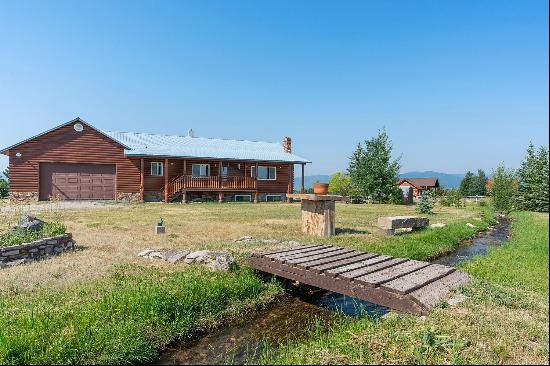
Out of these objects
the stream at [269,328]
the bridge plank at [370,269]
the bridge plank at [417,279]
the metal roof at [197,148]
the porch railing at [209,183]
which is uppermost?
the metal roof at [197,148]

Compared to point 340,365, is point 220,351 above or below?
below

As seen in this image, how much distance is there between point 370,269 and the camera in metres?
6.24

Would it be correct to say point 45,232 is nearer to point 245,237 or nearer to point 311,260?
point 245,237

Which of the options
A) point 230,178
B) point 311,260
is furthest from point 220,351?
point 230,178

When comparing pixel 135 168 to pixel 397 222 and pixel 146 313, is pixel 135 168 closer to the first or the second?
pixel 397 222

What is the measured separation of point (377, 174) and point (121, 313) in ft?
96.1

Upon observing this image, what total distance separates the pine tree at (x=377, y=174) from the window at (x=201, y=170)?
1342 centimetres

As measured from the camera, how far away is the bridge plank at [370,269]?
5809 mm

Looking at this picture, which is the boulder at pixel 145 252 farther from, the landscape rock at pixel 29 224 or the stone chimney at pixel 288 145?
the stone chimney at pixel 288 145

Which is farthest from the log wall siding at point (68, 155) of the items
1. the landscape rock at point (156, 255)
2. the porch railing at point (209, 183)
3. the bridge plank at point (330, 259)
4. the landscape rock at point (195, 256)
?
the bridge plank at point (330, 259)

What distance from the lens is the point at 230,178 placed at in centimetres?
2864

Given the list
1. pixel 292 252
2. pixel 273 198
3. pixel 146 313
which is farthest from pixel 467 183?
pixel 146 313

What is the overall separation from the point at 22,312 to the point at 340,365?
14.7 feet

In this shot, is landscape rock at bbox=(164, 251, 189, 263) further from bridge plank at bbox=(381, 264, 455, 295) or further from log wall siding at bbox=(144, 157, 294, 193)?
log wall siding at bbox=(144, 157, 294, 193)
